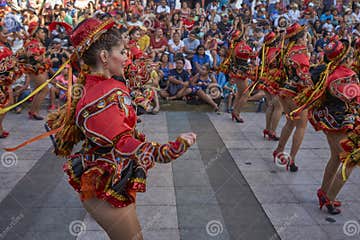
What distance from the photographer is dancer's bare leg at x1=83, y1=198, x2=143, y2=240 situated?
7.77 feet

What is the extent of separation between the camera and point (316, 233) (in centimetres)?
381

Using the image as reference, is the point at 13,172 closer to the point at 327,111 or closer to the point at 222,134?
the point at 222,134

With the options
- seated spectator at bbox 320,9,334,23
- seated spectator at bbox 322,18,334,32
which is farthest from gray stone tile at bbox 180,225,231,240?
seated spectator at bbox 320,9,334,23

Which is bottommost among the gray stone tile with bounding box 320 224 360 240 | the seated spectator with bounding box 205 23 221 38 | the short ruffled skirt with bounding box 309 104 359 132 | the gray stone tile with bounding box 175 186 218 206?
the gray stone tile with bounding box 175 186 218 206

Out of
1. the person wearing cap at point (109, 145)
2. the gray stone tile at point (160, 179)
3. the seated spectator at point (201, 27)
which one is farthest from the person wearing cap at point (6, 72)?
the seated spectator at point (201, 27)

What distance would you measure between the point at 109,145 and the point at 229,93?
671cm

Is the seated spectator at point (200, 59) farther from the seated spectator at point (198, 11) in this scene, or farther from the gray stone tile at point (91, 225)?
the gray stone tile at point (91, 225)

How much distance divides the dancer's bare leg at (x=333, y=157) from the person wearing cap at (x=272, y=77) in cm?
181

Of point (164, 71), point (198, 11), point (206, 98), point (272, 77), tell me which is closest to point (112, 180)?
point (272, 77)

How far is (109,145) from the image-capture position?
2.29 meters

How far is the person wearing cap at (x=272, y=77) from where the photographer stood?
5.86 meters

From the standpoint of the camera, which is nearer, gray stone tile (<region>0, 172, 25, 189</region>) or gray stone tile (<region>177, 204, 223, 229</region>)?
gray stone tile (<region>177, 204, 223, 229</region>)

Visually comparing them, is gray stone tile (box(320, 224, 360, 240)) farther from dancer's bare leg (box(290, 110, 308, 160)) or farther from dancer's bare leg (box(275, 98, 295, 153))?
Result: dancer's bare leg (box(275, 98, 295, 153))

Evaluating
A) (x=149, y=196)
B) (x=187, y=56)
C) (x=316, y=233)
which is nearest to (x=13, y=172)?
(x=149, y=196)
